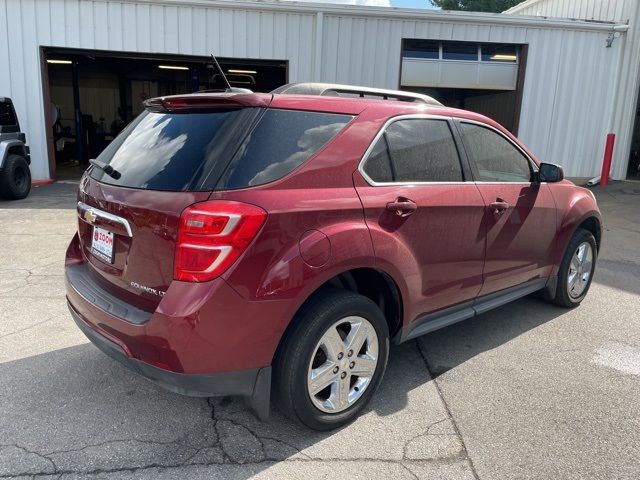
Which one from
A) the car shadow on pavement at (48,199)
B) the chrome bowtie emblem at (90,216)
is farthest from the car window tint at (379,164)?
the car shadow on pavement at (48,199)

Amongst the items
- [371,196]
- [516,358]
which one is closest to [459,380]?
[516,358]

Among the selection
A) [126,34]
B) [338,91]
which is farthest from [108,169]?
[126,34]

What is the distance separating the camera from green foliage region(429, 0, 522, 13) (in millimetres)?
34156

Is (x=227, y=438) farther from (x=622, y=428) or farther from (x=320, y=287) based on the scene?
(x=622, y=428)

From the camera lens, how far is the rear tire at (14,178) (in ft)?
31.9

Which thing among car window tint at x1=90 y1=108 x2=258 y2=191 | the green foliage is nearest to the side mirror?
car window tint at x1=90 y1=108 x2=258 y2=191

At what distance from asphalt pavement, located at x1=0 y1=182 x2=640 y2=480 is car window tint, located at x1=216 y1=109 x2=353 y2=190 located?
4.48 ft

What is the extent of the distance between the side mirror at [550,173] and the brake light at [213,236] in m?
2.69

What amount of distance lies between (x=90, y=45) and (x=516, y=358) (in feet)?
39.5

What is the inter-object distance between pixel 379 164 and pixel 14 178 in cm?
943

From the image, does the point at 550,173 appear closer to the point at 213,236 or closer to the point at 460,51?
the point at 213,236

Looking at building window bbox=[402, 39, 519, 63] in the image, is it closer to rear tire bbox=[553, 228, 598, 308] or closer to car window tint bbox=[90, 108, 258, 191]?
rear tire bbox=[553, 228, 598, 308]

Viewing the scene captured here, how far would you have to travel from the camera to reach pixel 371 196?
9.20 feet

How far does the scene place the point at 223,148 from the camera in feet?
8.05
